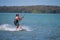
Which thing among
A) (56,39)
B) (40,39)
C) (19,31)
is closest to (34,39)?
(40,39)

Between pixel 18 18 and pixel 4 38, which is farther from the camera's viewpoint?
pixel 18 18

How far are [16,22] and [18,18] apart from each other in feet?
0.92

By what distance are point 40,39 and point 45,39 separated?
9.0 inches

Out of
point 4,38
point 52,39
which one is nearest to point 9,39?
point 4,38

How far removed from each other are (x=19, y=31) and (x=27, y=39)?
308 cm

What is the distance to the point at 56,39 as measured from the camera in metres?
11.2

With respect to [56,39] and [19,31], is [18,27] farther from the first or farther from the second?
[56,39]

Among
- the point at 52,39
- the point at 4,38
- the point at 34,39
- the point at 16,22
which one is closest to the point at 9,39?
the point at 4,38

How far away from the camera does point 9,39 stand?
11047mm

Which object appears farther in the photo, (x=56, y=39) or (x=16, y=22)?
(x=16, y=22)

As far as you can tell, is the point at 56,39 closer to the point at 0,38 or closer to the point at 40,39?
the point at 40,39

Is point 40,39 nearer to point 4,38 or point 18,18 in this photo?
point 4,38

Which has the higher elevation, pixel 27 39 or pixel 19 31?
pixel 27 39

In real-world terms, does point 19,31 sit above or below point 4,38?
below
